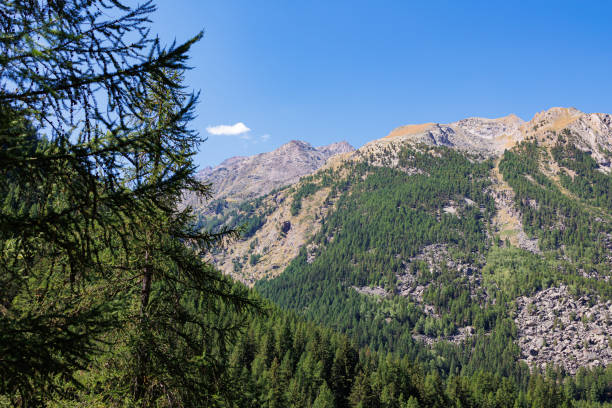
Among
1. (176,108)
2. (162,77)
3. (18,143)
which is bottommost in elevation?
(18,143)

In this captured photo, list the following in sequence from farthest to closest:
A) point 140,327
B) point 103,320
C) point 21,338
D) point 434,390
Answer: point 434,390 → point 140,327 → point 103,320 → point 21,338

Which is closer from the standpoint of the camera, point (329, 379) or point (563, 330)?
point (329, 379)

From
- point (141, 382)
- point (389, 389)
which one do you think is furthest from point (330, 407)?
point (141, 382)

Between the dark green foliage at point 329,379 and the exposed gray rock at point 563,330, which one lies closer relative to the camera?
the dark green foliage at point 329,379

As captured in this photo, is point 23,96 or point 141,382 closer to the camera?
point 23,96

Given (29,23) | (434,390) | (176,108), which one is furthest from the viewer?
(434,390)

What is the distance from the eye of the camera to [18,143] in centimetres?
367

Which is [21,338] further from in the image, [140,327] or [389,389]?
[389,389]

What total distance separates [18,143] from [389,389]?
229 ft

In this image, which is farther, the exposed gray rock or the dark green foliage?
the exposed gray rock

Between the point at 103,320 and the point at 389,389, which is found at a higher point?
the point at 103,320

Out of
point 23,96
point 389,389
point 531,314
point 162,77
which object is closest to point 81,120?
point 23,96

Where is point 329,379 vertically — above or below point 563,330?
below

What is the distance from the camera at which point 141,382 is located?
8.24m
